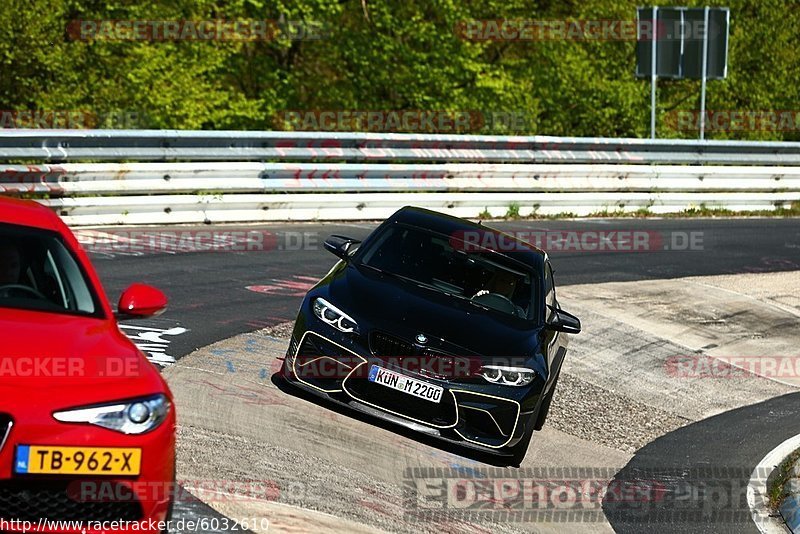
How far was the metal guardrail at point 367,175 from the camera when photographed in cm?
Result: 1603

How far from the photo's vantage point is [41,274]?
6199mm

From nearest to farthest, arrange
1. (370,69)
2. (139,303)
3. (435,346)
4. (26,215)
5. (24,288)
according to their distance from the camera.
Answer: (24,288) → (139,303) → (26,215) → (435,346) → (370,69)

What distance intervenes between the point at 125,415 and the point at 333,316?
12.2ft

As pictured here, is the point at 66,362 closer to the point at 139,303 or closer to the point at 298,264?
the point at 139,303

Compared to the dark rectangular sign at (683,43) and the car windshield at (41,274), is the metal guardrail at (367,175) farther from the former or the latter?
the car windshield at (41,274)

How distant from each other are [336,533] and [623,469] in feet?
12.9

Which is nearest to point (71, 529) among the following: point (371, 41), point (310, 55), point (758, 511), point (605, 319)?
point (758, 511)

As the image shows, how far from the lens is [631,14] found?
35719 millimetres

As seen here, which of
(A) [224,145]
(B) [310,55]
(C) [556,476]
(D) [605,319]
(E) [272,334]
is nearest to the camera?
(C) [556,476]

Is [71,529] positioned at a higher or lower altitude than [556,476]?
higher

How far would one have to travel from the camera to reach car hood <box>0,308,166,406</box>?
16.8 ft

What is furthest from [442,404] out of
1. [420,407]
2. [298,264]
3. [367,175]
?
[367,175]

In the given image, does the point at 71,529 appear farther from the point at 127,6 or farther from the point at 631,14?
the point at 631,14

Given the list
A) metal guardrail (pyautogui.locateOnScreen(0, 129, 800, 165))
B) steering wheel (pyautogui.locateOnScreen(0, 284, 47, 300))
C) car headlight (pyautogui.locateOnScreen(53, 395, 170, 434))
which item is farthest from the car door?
metal guardrail (pyautogui.locateOnScreen(0, 129, 800, 165))
